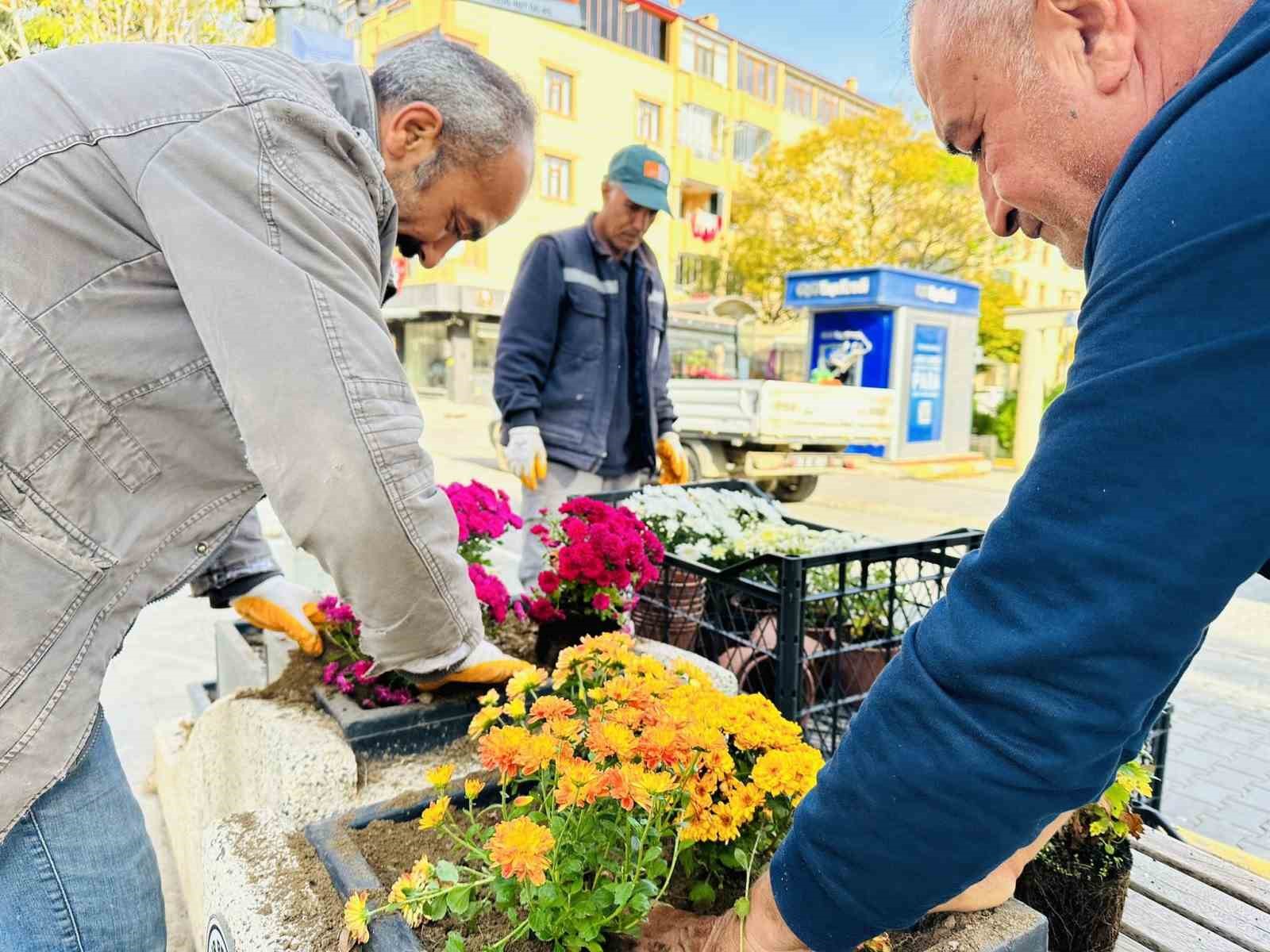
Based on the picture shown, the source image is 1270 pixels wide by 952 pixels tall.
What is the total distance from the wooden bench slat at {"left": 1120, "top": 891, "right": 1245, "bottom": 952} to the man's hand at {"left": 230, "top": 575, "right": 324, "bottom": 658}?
1781 millimetres

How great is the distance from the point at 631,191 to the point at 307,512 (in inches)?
97.3

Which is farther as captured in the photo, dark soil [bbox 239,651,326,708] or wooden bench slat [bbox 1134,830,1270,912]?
dark soil [bbox 239,651,326,708]

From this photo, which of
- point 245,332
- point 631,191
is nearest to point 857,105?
point 631,191

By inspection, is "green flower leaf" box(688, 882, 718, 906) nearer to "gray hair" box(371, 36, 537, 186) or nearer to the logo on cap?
"gray hair" box(371, 36, 537, 186)

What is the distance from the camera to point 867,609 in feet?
7.85

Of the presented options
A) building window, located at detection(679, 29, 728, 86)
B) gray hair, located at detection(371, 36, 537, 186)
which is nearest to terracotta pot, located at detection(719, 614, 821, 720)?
gray hair, located at detection(371, 36, 537, 186)

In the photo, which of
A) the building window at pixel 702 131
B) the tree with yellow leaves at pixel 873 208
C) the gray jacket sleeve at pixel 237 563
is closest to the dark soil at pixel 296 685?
the gray jacket sleeve at pixel 237 563

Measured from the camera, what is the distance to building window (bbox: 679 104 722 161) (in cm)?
3209

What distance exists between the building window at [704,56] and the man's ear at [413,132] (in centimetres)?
3318

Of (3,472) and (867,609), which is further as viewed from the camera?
(867,609)

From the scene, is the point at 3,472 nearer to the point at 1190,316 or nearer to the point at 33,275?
the point at 33,275

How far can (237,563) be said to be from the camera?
2.13 meters

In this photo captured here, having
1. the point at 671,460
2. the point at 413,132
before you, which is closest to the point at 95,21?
the point at 671,460

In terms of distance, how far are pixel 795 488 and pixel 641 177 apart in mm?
8804
